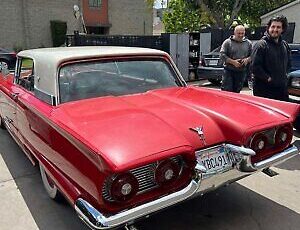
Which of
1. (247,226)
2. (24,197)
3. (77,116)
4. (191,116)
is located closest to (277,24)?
(191,116)

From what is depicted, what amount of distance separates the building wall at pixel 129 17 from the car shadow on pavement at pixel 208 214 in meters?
26.8

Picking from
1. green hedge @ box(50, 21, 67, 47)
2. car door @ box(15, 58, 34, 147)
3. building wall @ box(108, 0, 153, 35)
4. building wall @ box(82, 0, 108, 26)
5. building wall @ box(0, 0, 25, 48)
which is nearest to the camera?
car door @ box(15, 58, 34, 147)

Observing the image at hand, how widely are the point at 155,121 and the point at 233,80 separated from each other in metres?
3.82

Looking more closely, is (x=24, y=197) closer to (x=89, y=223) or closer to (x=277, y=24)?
(x=89, y=223)

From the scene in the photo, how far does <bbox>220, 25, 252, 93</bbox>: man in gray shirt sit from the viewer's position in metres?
5.75

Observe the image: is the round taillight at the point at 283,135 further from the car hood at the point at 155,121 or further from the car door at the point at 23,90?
the car door at the point at 23,90

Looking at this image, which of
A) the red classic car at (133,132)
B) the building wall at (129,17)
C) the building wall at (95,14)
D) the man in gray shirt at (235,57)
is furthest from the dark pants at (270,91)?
the building wall at (129,17)

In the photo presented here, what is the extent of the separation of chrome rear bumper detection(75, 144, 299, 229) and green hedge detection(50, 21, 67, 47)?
2461 cm

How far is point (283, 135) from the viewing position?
2982 mm

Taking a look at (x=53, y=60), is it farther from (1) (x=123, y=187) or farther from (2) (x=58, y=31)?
(2) (x=58, y=31)

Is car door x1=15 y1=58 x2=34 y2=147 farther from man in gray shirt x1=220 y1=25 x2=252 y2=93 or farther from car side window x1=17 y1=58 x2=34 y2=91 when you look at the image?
man in gray shirt x1=220 y1=25 x2=252 y2=93

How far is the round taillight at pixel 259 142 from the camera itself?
2738 millimetres

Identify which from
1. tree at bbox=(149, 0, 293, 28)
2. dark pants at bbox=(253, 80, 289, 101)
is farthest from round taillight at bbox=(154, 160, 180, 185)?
tree at bbox=(149, 0, 293, 28)

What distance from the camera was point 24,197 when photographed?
3.58 meters
